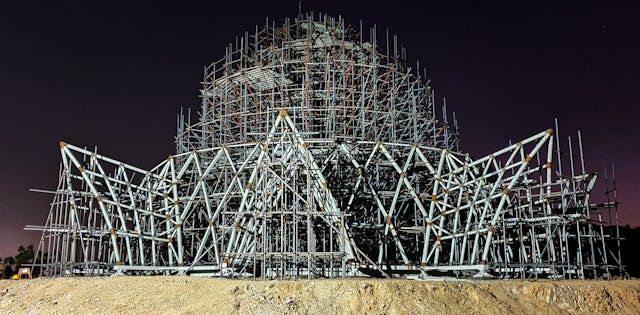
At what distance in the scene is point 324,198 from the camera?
106 ft

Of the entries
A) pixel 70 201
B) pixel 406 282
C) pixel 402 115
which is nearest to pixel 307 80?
pixel 402 115

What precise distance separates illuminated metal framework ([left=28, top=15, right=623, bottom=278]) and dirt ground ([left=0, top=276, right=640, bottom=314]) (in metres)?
3.29

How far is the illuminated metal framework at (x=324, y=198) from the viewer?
31125 mm

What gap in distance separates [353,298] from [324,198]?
1018 centimetres

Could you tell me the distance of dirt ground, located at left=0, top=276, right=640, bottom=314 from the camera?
22547 mm

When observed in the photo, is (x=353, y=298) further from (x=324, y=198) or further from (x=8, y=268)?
(x=8, y=268)

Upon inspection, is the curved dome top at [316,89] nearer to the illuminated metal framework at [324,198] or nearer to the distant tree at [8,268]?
the illuminated metal framework at [324,198]

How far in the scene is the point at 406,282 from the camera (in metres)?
23.6

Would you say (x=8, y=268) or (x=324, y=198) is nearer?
(x=324, y=198)

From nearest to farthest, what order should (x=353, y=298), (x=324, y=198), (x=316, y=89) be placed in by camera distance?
(x=353, y=298) < (x=324, y=198) < (x=316, y=89)

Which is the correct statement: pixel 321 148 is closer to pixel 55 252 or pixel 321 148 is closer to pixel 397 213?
pixel 397 213

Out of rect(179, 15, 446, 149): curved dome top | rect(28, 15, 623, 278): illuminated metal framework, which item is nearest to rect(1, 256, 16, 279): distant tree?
rect(28, 15, 623, 278): illuminated metal framework

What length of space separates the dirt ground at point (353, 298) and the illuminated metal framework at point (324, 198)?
10.8ft

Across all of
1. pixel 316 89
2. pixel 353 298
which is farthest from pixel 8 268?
pixel 353 298
